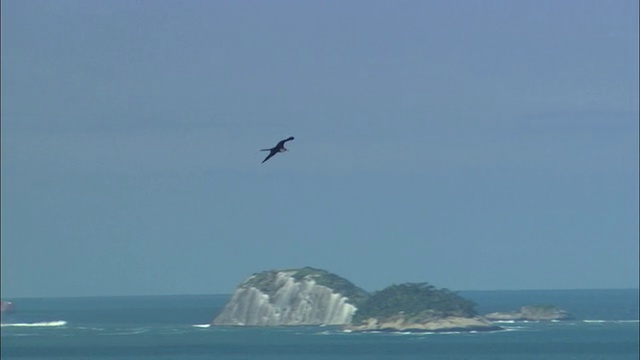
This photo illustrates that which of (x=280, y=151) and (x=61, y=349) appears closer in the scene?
(x=280, y=151)

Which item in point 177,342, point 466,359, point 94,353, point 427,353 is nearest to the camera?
point 466,359

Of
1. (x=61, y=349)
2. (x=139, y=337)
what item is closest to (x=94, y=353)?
(x=61, y=349)

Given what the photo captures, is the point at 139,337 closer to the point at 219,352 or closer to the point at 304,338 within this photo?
the point at 304,338

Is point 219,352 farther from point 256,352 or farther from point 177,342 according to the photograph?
point 177,342

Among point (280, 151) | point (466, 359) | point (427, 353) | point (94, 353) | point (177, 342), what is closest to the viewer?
point (280, 151)

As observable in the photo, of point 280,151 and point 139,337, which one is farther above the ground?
point 139,337

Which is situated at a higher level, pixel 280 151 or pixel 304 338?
pixel 304 338

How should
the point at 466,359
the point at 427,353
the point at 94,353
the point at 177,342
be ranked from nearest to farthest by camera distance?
the point at 466,359
the point at 427,353
the point at 94,353
the point at 177,342

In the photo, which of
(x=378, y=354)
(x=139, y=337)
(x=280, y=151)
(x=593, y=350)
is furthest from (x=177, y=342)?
(x=280, y=151)

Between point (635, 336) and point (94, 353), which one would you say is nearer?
point (94, 353)
